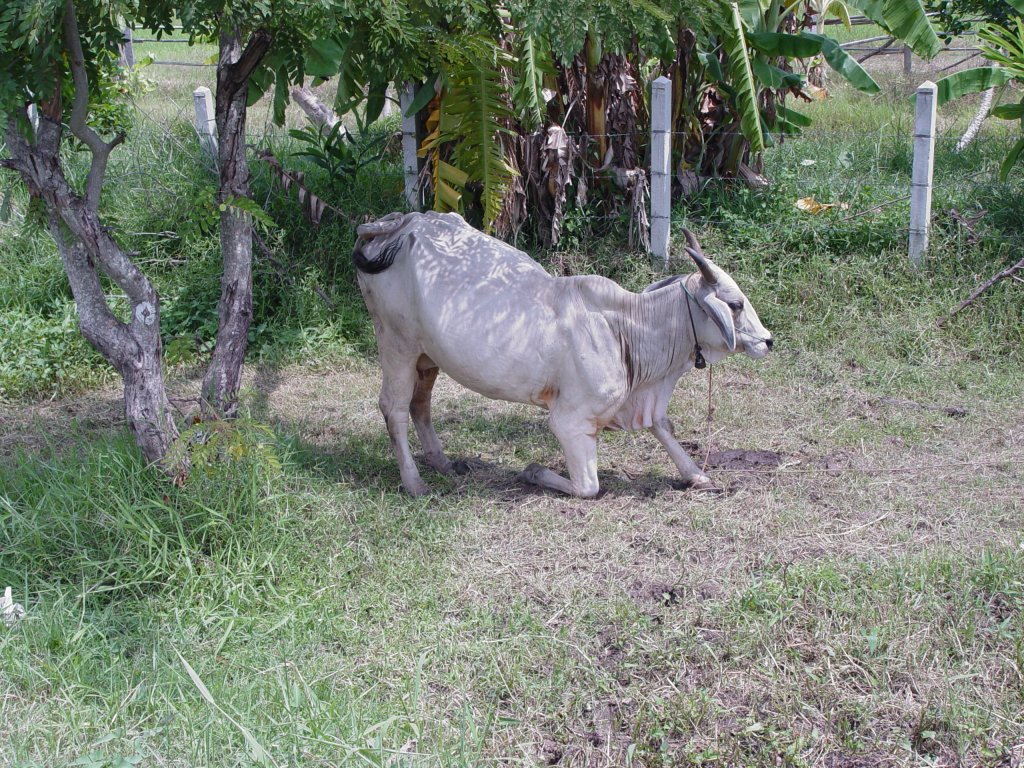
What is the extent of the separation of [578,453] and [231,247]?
6.66ft

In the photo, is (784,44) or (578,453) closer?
(578,453)

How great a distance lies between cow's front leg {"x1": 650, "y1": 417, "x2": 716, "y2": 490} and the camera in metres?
5.34

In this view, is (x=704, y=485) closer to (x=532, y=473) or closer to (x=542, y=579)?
(x=532, y=473)

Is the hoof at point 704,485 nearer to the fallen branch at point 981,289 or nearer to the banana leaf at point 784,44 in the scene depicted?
the fallen branch at point 981,289

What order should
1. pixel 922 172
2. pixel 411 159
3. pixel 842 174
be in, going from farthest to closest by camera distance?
pixel 842 174 → pixel 411 159 → pixel 922 172

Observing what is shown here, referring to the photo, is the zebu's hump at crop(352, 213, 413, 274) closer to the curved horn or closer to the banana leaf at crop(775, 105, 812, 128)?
the curved horn

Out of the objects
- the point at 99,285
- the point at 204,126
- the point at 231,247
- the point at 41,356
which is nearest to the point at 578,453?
the point at 231,247

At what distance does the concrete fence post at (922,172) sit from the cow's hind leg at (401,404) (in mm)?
3903

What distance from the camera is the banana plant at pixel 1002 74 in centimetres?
727

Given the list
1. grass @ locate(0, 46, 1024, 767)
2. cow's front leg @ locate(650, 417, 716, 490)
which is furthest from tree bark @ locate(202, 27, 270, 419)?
cow's front leg @ locate(650, 417, 716, 490)

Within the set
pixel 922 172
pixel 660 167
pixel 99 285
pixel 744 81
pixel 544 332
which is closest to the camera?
pixel 99 285

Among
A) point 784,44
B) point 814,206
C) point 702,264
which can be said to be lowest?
point 814,206

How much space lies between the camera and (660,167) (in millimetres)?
7828

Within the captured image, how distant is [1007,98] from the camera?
11.2m
